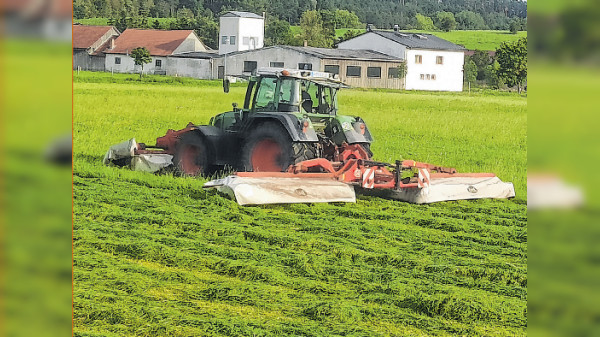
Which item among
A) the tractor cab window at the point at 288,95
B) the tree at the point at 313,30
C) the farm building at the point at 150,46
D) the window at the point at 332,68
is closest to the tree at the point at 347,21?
the tree at the point at 313,30

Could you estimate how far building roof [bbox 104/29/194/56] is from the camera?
13.1 meters

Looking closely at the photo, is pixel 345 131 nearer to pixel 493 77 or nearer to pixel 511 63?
pixel 493 77

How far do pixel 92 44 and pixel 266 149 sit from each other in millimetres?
6411

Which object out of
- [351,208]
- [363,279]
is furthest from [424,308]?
[351,208]

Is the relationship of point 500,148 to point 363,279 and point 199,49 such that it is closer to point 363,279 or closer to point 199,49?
point 199,49

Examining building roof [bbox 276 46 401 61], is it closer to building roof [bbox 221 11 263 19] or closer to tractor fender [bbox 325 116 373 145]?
building roof [bbox 221 11 263 19]

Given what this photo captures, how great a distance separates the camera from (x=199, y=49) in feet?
40.3

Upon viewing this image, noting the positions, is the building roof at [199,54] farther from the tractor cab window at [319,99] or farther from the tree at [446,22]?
the tractor cab window at [319,99]

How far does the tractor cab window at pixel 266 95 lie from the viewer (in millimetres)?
7098

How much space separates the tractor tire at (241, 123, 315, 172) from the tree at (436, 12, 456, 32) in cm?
606

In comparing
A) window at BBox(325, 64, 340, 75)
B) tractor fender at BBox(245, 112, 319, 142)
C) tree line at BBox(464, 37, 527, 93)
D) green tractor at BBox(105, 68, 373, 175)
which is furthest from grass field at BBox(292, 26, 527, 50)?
tractor fender at BBox(245, 112, 319, 142)

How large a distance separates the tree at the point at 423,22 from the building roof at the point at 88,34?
15.4ft

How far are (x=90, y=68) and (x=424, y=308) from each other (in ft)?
35.3
